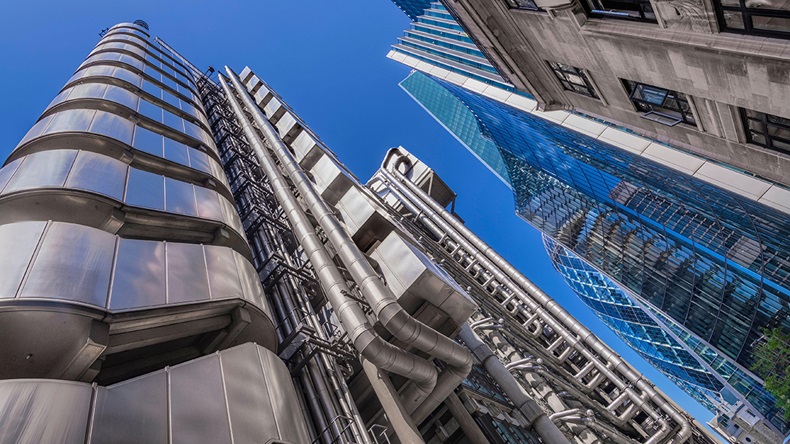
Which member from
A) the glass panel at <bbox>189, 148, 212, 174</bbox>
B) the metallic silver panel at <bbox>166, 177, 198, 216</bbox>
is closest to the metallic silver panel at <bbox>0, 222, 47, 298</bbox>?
the metallic silver panel at <bbox>166, 177, 198, 216</bbox>

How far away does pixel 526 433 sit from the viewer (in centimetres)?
1572

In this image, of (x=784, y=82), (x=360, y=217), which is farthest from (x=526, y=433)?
(x=784, y=82)

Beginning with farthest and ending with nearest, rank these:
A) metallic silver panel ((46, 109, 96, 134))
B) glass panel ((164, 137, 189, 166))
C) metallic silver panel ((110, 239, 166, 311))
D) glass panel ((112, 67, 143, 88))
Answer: glass panel ((112, 67, 143, 88))
glass panel ((164, 137, 189, 166))
metallic silver panel ((46, 109, 96, 134))
metallic silver panel ((110, 239, 166, 311))

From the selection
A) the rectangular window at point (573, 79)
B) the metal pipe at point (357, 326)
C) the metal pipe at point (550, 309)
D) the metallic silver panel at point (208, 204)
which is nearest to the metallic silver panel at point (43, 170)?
the metallic silver panel at point (208, 204)

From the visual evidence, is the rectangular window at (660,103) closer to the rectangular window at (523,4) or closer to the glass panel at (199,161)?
the rectangular window at (523,4)

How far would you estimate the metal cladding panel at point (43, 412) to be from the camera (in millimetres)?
4895

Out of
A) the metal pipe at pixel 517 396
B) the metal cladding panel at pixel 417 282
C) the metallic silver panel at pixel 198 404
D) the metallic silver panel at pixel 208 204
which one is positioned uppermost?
the metal cladding panel at pixel 417 282

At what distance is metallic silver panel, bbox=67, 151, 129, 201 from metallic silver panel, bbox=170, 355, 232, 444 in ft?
17.9

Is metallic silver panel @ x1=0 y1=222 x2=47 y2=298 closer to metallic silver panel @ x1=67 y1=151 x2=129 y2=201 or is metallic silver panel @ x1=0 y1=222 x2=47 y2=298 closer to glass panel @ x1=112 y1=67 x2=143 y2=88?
metallic silver panel @ x1=67 y1=151 x2=129 y2=201

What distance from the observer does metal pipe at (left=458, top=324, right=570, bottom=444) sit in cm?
1603

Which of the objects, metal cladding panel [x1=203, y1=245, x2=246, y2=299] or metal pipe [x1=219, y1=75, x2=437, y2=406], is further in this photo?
metal cladding panel [x1=203, y1=245, x2=246, y2=299]

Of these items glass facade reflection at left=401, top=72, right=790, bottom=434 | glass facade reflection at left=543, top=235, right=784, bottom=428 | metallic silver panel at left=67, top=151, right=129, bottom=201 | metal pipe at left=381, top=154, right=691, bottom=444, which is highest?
glass facade reflection at left=401, top=72, right=790, bottom=434

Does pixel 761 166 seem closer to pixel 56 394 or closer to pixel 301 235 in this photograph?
pixel 301 235

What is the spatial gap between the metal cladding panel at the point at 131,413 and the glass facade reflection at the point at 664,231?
36315 mm
